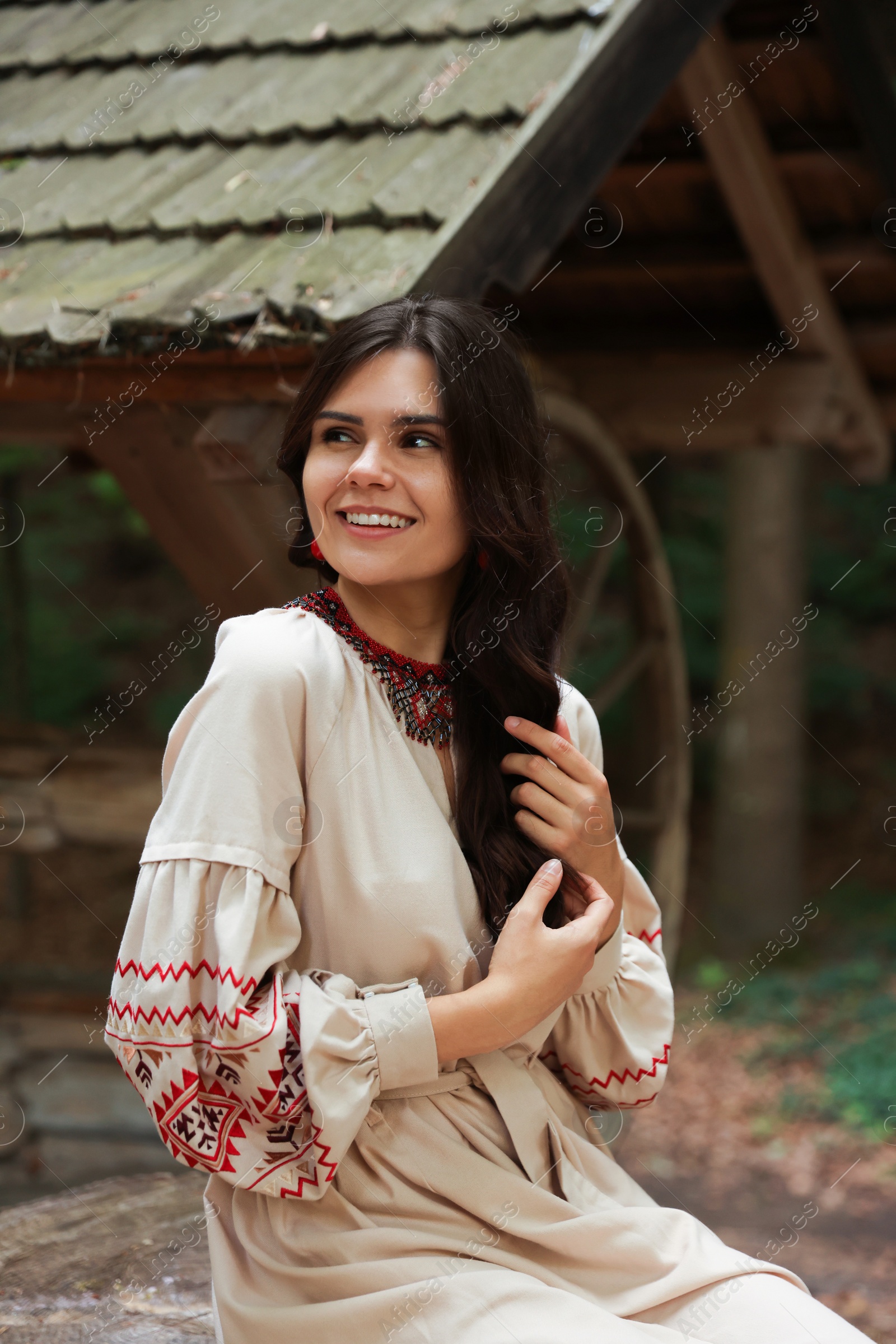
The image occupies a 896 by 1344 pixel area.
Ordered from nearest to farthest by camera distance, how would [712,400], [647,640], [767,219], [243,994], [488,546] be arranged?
[243,994], [488,546], [767,219], [712,400], [647,640]

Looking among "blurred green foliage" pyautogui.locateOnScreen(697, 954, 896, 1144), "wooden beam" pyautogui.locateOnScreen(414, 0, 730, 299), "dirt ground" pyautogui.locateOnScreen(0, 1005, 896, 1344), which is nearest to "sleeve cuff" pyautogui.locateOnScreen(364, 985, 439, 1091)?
"dirt ground" pyautogui.locateOnScreen(0, 1005, 896, 1344)

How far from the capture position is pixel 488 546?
1.59 metres

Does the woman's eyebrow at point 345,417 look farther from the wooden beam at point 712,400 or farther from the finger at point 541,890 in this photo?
the wooden beam at point 712,400

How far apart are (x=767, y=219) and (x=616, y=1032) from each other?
325 centimetres

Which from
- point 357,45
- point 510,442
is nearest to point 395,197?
point 357,45

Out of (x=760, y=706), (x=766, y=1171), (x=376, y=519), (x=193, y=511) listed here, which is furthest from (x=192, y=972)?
(x=760, y=706)

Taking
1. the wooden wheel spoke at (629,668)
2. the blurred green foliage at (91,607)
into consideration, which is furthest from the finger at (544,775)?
the blurred green foliage at (91,607)

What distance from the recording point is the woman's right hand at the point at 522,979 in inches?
55.8

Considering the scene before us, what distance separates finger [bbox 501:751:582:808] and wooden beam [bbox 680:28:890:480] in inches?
110

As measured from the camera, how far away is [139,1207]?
8.06ft

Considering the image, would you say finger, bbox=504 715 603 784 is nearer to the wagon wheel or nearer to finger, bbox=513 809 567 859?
finger, bbox=513 809 567 859

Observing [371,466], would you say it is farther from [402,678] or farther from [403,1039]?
[403,1039]

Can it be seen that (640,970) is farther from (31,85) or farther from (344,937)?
(31,85)

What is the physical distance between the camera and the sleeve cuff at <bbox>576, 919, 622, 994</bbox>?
1.67 m
